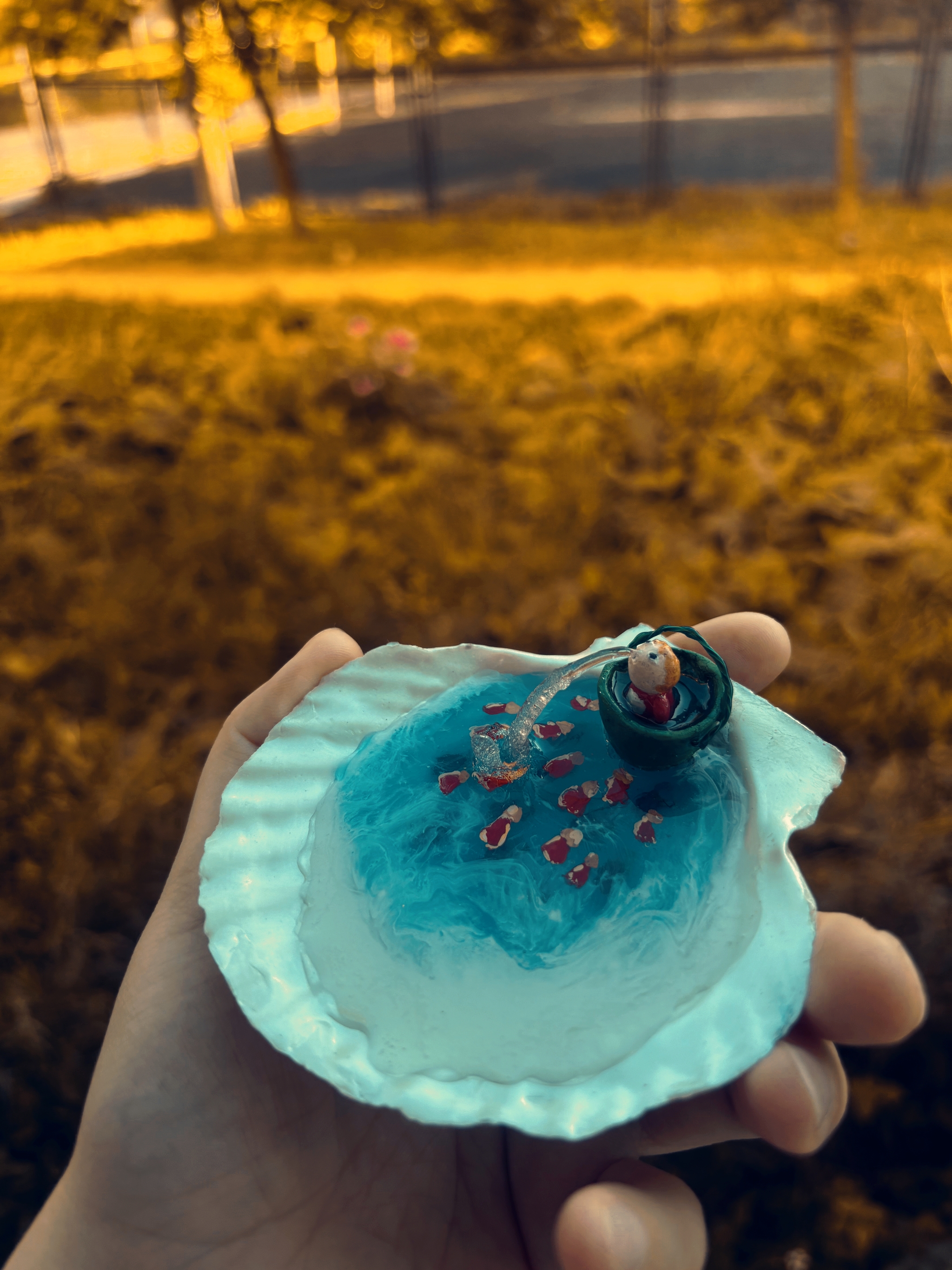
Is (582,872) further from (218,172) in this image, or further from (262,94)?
(218,172)

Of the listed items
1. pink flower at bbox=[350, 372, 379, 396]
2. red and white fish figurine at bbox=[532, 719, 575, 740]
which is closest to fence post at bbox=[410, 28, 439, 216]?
pink flower at bbox=[350, 372, 379, 396]

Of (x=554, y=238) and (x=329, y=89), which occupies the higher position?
(x=329, y=89)

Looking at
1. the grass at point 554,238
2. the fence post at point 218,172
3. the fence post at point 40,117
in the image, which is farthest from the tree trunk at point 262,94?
the fence post at point 40,117

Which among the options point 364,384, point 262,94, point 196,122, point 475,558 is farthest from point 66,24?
point 475,558

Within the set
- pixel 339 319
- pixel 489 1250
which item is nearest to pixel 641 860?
pixel 489 1250

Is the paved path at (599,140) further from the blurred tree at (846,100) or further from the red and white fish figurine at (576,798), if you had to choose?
the red and white fish figurine at (576,798)
